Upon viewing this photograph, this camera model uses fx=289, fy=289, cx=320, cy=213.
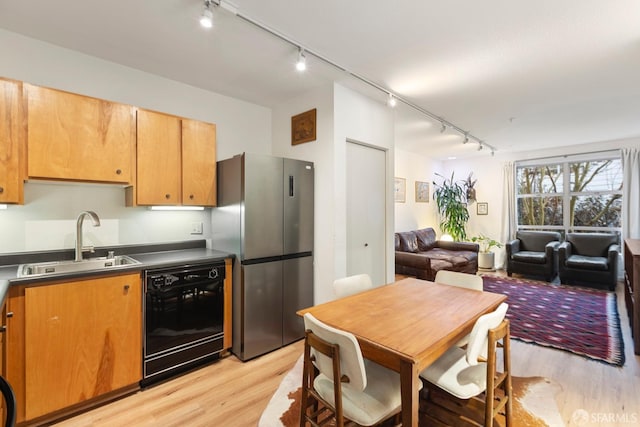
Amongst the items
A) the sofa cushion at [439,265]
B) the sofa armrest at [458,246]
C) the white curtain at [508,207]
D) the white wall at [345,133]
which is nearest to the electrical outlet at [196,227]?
the white wall at [345,133]

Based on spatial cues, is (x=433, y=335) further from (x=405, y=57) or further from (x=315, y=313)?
(x=405, y=57)

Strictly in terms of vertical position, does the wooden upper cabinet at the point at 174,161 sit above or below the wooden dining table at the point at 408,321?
above

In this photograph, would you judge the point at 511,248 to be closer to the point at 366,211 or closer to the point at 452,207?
the point at 452,207

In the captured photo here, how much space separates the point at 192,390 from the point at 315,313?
50.5 inches

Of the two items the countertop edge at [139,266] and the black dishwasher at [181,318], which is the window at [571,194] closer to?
the countertop edge at [139,266]

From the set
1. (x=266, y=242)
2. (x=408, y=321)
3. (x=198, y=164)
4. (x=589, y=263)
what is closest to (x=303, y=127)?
(x=198, y=164)

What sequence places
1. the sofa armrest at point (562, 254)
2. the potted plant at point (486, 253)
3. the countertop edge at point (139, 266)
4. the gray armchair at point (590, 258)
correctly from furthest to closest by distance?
the potted plant at point (486, 253) < the sofa armrest at point (562, 254) < the gray armchair at point (590, 258) < the countertop edge at point (139, 266)

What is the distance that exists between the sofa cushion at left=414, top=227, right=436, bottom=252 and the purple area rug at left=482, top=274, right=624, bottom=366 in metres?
1.35

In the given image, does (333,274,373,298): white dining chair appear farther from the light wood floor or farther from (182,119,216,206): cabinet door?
(182,119,216,206): cabinet door

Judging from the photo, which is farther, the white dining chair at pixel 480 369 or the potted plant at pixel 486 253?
the potted plant at pixel 486 253

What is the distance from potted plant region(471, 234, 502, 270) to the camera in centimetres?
632

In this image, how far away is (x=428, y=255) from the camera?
5.45 meters

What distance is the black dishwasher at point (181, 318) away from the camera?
2209 millimetres

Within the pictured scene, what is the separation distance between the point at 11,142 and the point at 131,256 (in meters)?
1.14
